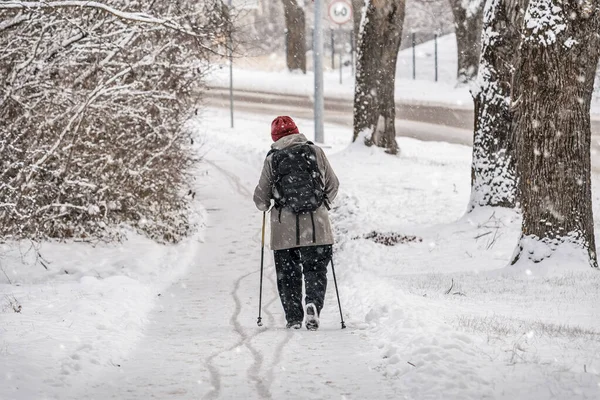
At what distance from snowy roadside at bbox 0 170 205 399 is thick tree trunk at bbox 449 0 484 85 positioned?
72.5ft

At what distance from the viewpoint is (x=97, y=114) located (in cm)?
1265

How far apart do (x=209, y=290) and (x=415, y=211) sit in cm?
579

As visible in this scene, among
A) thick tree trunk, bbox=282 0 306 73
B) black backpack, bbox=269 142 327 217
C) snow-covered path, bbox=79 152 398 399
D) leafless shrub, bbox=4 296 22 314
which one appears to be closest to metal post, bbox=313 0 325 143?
snow-covered path, bbox=79 152 398 399

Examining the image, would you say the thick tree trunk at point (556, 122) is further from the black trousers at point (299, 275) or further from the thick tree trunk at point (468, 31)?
the thick tree trunk at point (468, 31)

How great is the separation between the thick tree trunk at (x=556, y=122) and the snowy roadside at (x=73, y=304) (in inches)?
190

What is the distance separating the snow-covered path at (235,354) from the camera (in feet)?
21.4

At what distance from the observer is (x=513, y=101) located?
11.5 meters

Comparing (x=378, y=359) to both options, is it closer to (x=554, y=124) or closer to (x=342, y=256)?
(x=554, y=124)

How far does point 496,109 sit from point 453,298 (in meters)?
5.08

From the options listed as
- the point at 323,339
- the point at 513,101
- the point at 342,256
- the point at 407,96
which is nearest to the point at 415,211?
the point at 342,256

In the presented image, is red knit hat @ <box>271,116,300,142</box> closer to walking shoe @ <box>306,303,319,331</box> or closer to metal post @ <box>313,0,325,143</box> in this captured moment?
walking shoe @ <box>306,303,319,331</box>

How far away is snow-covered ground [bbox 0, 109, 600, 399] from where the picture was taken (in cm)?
646

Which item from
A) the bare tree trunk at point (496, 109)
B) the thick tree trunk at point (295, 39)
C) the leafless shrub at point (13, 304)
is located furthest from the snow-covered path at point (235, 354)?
the thick tree trunk at point (295, 39)

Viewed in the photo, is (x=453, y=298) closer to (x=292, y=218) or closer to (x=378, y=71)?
(x=292, y=218)
